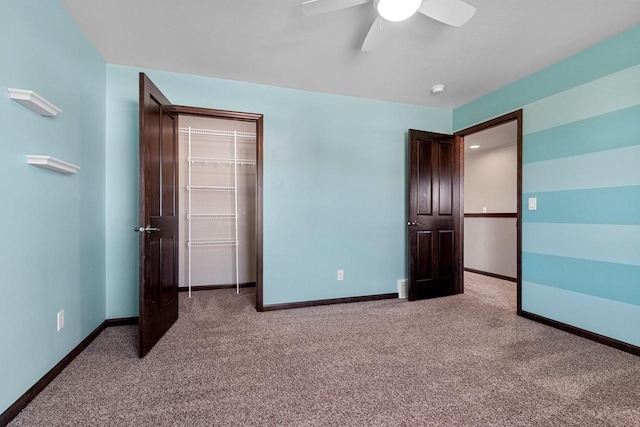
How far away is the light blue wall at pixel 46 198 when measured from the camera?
4.83ft

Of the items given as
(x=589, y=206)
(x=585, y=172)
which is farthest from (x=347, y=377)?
(x=585, y=172)

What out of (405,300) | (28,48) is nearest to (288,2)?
(28,48)

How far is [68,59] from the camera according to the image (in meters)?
2.07

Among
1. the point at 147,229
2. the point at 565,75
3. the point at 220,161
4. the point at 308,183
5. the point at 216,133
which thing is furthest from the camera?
the point at 220,161

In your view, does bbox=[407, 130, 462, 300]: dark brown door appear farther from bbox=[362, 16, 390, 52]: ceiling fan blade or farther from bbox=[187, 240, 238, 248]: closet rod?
bbox=[187, 240, 238, 248]: closet rod

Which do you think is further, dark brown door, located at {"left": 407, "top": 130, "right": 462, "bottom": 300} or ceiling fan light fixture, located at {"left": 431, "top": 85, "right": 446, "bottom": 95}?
dark brown door, located at {"left": 407, "top": 130, "right": 462, "bottom": 300}

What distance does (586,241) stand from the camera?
8.08 feet

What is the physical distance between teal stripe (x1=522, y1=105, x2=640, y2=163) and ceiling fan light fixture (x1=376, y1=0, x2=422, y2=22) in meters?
1.92

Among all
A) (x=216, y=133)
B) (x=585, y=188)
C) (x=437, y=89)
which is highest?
(x=437, y=89)

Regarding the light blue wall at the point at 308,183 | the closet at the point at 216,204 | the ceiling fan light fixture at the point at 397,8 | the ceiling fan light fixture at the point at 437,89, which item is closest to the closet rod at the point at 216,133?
the closet at the point at 216,204

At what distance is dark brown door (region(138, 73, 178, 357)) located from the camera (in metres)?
2.14

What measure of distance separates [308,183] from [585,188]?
2489 millimetres

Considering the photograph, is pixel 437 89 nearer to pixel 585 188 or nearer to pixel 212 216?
pixel 585 188

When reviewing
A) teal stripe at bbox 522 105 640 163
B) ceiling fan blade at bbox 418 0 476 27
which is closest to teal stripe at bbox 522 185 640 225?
teal stripe at bbox 522 105 640 163
